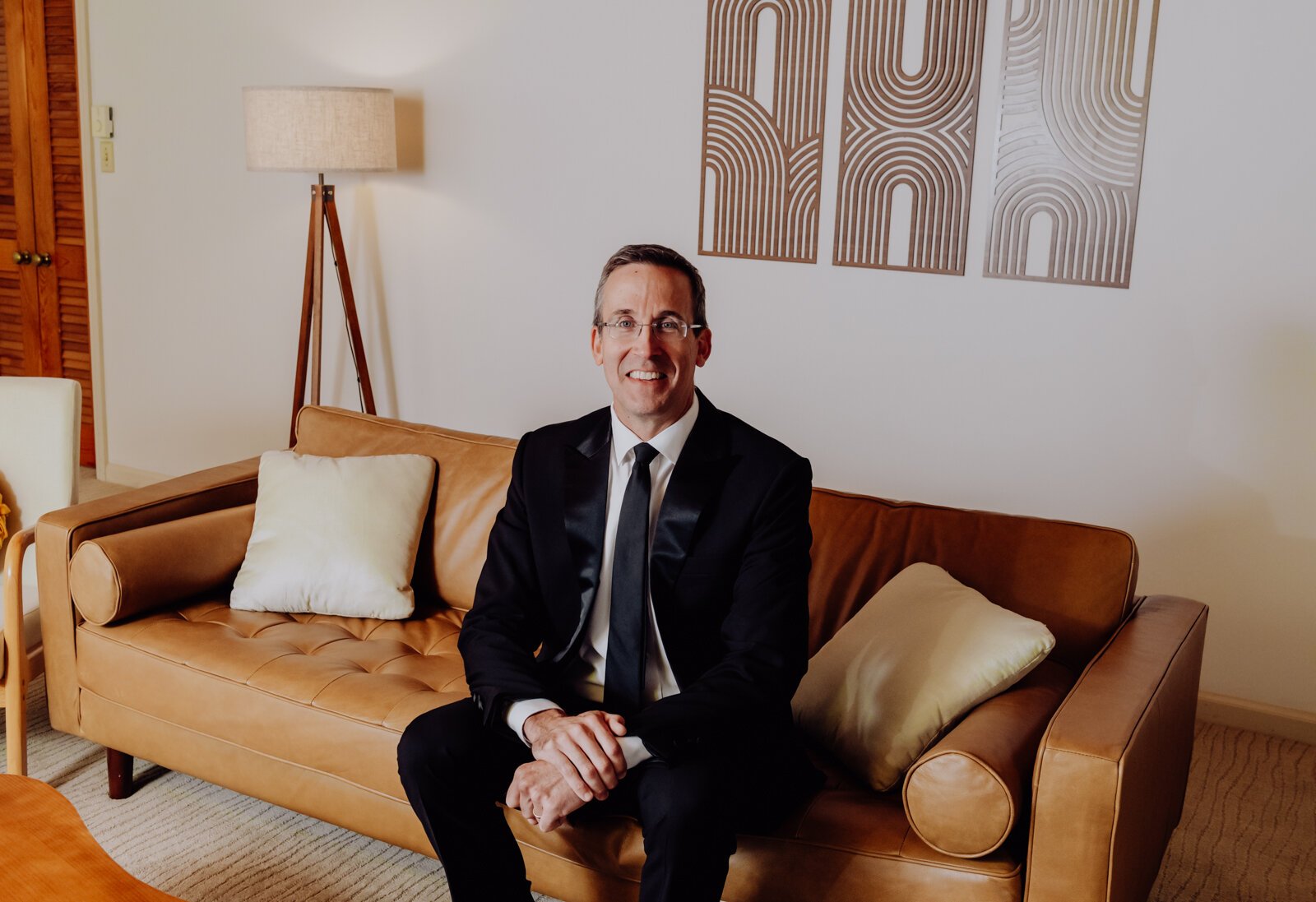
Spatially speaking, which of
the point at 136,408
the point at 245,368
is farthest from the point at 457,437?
the point at 136,408

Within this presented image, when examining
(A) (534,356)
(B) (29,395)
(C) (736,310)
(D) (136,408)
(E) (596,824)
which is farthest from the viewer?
(D) (136,408)

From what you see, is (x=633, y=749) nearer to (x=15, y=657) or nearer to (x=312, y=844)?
(x=312, y=844)

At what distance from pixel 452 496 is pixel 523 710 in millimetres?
921

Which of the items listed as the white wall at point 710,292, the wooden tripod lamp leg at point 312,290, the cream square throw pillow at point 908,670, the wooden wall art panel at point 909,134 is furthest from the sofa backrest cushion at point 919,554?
the wooden tripod lamp leg at point 312,290

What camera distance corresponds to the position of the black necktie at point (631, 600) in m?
1.87

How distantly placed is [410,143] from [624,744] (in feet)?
9.63

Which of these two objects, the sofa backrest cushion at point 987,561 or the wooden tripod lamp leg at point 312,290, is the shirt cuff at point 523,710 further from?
the wooden tripod lamp leg at point 312,290

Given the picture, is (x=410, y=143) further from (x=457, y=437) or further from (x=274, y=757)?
(x=274, y=757)

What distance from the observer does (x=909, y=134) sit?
323cm

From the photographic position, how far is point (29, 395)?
2.70m

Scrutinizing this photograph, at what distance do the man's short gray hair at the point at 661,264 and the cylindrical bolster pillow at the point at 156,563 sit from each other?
114 cm

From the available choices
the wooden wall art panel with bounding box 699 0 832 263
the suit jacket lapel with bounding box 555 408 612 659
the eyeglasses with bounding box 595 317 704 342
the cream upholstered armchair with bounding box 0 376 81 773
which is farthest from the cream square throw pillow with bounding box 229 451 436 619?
the wooden wall art panel with bounding box 699 0 832 263

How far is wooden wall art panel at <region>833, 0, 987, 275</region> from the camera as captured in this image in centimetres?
314

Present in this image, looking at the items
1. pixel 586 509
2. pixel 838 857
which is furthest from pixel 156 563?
pixel 838 857
